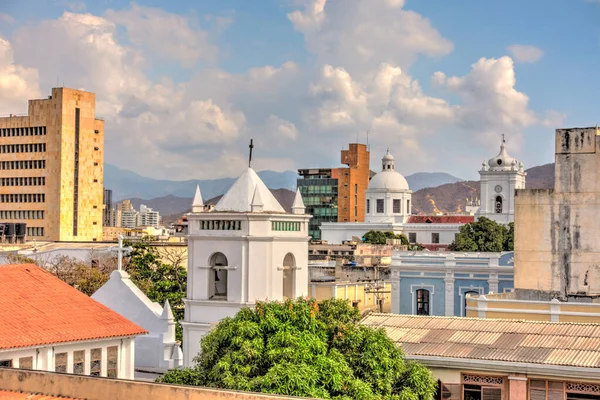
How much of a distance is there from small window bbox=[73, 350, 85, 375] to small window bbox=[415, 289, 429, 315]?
34.5m

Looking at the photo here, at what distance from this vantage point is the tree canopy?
11719 centimetres

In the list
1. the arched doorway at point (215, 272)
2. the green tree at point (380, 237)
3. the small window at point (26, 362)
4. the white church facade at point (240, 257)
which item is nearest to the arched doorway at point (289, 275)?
the white church facade at point (240, 257)

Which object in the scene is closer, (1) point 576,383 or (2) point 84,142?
(1) point 576,383

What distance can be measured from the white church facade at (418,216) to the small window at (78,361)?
122432 mm

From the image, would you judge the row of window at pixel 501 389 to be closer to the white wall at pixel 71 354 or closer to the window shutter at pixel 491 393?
the window shutter at pixel 491 393

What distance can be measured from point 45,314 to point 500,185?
130m

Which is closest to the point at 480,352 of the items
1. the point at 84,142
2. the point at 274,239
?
the point at 274,239

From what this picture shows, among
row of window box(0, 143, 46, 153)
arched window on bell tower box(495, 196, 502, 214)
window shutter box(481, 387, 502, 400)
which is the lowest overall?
window shutter box(481, 387, 502, 400)

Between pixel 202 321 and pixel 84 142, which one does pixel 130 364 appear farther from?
pixel 84 142

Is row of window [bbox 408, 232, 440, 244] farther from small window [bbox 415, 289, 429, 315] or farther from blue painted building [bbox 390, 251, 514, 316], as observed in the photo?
small window [bbox 415, 289, 429, 315]

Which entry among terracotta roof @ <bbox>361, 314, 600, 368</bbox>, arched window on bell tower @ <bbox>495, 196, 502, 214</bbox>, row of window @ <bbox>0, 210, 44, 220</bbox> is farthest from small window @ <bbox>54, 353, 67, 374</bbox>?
arched window on bell tower @ <bbox>495, 196, 502, 214</bbox>

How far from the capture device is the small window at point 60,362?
26830 millimetres

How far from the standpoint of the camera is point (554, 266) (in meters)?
41.4

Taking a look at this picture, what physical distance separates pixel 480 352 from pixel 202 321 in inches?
459
